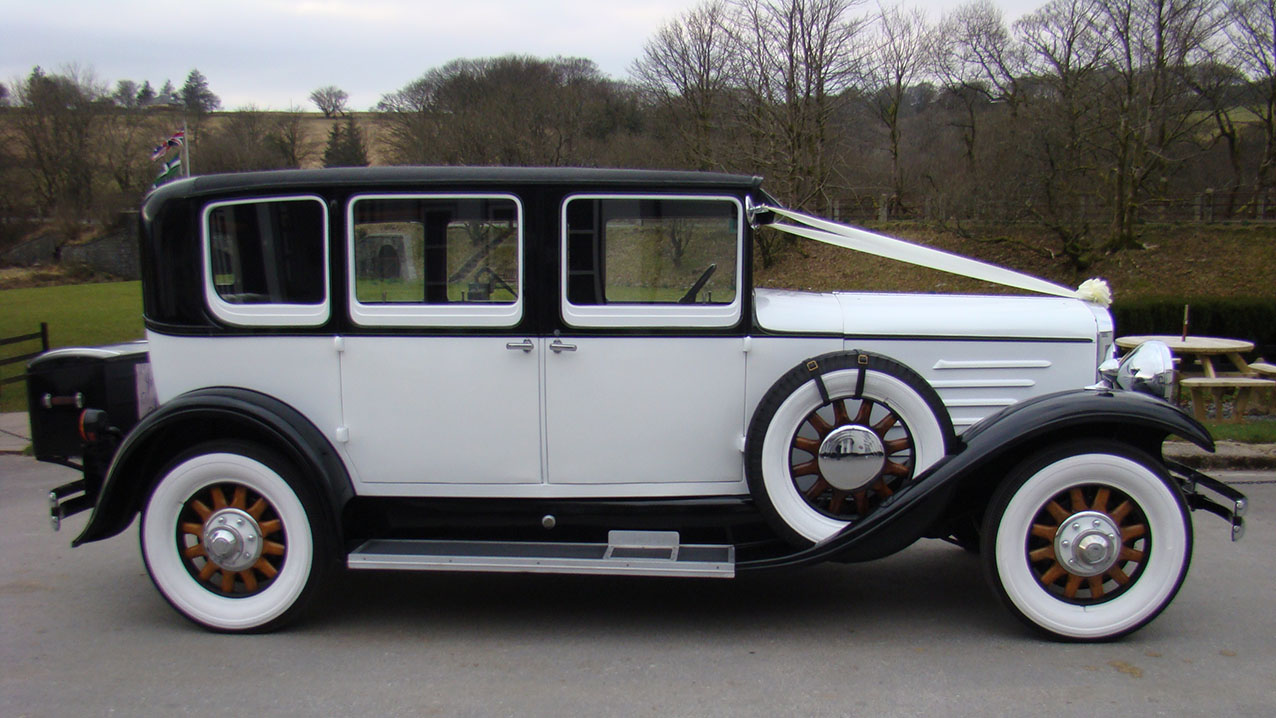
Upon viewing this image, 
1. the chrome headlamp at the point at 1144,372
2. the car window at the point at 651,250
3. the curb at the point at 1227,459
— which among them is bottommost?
the curb at the point at 1227,459

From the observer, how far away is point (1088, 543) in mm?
3592

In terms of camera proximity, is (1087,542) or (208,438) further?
(208,438)

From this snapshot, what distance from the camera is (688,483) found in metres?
3.95

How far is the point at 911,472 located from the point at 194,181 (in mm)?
3377

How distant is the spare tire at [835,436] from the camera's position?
3.72 m

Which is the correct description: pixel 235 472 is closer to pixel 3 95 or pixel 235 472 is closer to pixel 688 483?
pixel 688 483

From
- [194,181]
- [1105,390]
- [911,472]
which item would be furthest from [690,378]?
[194,181]

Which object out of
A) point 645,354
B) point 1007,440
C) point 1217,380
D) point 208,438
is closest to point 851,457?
point 1007,440

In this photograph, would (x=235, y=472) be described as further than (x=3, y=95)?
No

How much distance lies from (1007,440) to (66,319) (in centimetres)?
2204

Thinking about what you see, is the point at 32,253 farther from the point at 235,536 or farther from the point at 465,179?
the point at 465,179

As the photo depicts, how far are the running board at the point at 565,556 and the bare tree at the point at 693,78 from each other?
68.7 feet

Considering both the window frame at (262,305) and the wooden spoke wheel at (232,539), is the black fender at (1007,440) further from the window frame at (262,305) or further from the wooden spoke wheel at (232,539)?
the window frame at (262,305)

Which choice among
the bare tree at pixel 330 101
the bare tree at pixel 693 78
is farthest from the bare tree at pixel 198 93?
the bare tree at pixel 693 78
